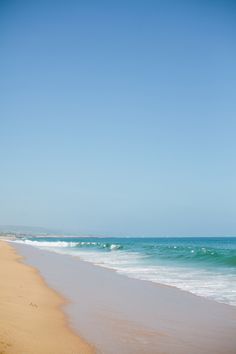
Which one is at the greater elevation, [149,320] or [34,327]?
[34,327]

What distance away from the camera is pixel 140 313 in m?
10.5

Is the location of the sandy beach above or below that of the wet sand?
above

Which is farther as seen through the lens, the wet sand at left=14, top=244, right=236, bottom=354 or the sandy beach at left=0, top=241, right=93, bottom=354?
the wet sand at left=14, top=244, right=236, bottom=354

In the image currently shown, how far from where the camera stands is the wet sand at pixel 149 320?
748cm

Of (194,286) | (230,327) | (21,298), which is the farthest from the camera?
(194,286)

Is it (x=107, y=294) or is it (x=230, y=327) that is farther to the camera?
(x=107, y=294)

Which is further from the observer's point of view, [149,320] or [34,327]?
[149,320]

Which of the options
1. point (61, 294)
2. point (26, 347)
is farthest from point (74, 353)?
point (61, 294)

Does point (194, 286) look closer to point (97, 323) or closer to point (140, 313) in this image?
point (140, 313)

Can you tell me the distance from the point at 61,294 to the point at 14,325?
5792mm

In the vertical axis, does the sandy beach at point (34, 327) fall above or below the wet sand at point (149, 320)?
Result: above

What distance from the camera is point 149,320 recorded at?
380 inches

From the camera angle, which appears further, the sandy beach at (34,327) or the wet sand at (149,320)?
the wet sand at (149,320)

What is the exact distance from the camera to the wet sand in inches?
295
